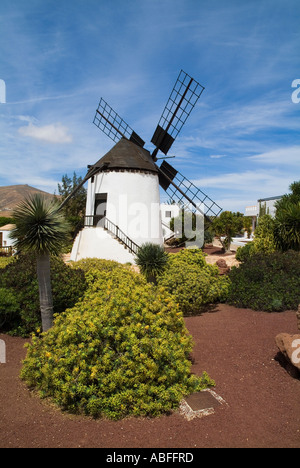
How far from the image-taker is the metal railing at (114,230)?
17.4m

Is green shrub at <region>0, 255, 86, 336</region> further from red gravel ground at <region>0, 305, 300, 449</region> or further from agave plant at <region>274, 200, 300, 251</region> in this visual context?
agave plant at <region>274, 200, 300, 251</region>

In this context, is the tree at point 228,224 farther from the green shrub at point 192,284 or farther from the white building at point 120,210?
the green shrub at point 192,284

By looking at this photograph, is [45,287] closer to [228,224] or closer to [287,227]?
[287,227]

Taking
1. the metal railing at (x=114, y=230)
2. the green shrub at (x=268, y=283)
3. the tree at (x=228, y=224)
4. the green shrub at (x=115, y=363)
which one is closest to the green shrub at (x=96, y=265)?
the green shrub at (x=268, y=283)

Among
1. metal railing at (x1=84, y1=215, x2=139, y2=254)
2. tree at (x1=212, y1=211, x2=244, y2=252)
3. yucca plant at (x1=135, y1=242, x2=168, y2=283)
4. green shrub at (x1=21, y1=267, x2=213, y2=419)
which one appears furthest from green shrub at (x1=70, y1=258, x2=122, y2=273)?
tree at (x1=212, y1=211, x2=244, y2=252)

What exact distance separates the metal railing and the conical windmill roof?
9.88ft

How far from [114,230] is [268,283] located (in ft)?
31.9

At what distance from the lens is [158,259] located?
10062mm

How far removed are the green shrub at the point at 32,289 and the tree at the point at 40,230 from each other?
4.55 ft

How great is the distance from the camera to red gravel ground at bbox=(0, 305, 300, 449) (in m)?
3.66

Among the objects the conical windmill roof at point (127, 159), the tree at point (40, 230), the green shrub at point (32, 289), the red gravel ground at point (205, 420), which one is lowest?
the red gravel ground at point (205, 420)

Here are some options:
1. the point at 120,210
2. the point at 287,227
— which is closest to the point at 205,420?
the point at 287,227

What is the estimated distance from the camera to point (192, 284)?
9.74m

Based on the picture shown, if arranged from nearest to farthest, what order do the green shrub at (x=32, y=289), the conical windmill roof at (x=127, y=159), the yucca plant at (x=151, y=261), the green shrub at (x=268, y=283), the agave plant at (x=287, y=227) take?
1. the green shrub at (x=32, y=289)
2. the green shrub at (x=268, y=283)
3. the yucca plant at (x=151, y=261)
4. the agave plant at (x=287, y=227)
5. the conical windmill roof at (x=127, y=159)
